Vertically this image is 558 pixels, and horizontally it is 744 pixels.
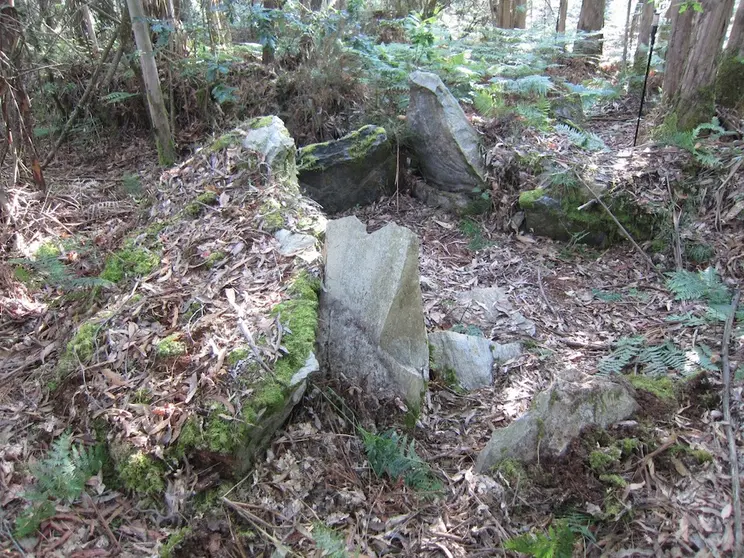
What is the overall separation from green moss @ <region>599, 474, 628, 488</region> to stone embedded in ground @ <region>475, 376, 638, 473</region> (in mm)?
230

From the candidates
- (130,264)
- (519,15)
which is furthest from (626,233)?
(519,15)

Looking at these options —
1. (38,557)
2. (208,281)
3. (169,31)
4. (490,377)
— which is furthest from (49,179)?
(490,377)

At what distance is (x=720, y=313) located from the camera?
3.45 metres

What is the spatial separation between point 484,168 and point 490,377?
10.5 ft

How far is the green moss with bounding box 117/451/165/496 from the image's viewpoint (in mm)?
2426

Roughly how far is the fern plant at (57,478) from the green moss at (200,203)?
2.02 metres

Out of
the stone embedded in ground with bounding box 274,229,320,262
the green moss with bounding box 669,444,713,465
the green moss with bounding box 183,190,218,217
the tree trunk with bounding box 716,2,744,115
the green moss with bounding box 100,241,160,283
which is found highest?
the tree trunk with bounding box 716,2,744,115

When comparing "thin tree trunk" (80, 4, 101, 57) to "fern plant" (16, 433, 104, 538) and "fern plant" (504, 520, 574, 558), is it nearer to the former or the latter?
"fern plant" (16, 433, 104, 538)

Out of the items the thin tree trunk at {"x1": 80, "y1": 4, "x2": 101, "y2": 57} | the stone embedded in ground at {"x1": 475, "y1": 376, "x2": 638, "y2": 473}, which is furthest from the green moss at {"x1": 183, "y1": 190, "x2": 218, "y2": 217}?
the thin tree trunk at {"x1": 80, "y1": 4, "x2": 101, "y2": 57}

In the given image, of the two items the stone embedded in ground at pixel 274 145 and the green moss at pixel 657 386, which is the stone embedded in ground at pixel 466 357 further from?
the stone embedded in ground at pixel 274 145

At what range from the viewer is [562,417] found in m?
2.72

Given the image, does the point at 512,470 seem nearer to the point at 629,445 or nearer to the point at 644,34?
A: the point at 629,445

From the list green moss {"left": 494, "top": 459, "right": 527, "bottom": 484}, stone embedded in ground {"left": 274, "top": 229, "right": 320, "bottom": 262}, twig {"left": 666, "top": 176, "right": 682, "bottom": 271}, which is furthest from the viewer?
twig {"left": 666, "top": 176, "right": 682, "bottom": 271}

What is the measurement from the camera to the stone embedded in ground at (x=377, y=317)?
317cm
